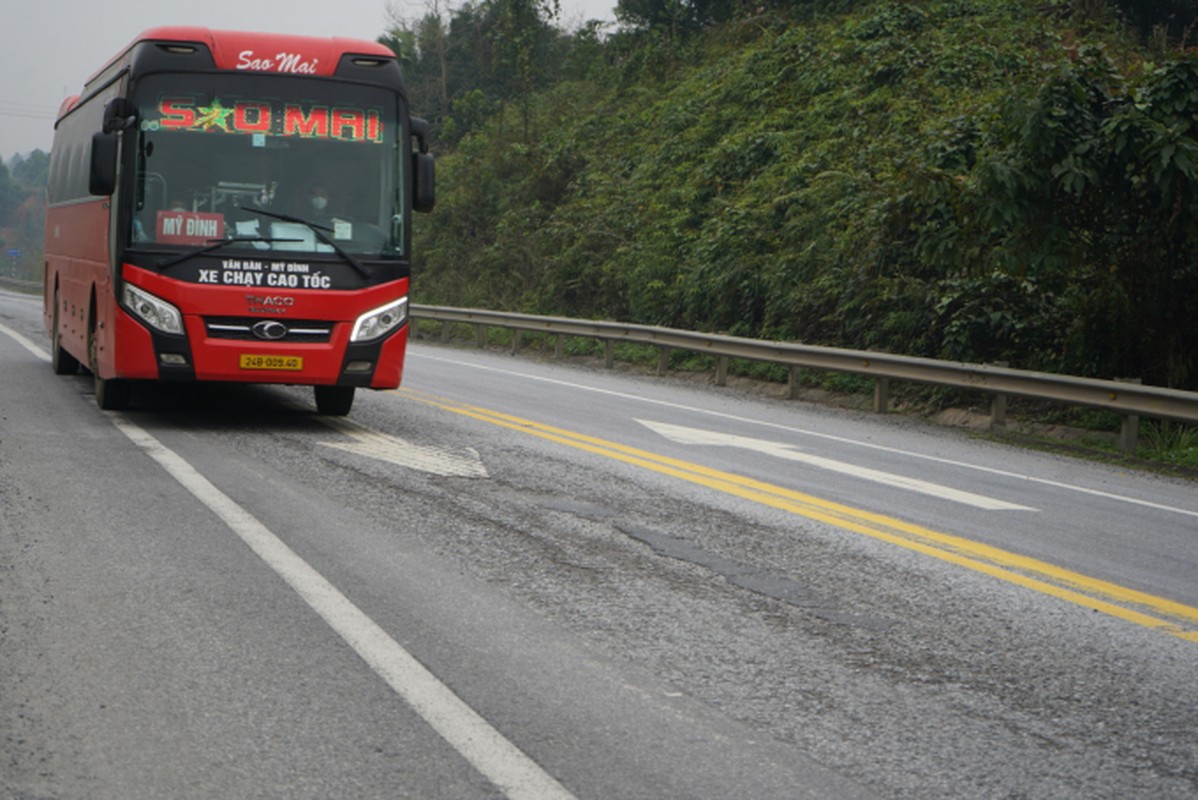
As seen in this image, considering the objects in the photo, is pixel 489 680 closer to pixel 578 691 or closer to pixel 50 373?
pixel 578 691

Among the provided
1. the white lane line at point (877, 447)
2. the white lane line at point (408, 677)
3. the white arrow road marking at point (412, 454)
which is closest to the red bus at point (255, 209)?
the white arrow road marking at point (412, 454)

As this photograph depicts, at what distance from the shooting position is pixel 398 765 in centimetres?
422

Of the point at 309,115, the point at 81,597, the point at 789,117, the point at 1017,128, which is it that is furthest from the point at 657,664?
the point at 789,117

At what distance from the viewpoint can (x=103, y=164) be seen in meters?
11.6

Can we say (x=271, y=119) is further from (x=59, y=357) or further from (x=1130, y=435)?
(x=1130, y=435)

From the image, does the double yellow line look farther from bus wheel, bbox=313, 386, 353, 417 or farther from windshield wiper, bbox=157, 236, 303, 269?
windshield wiper, bbox=157, 236, 303, 269

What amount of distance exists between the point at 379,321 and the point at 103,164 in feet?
8.38

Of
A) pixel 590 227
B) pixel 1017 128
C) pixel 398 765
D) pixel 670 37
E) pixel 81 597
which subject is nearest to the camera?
pixel 398 765

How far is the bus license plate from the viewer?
1186 cm

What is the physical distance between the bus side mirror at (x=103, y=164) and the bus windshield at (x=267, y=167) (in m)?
0.33

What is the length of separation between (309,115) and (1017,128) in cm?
798

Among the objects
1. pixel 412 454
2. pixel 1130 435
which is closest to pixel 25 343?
pixel 412 454

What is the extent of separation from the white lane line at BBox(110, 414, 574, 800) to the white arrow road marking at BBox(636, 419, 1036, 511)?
501 centimetres

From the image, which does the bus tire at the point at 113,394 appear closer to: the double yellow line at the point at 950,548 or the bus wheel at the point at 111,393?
the bus wheel at the point at 111,393
